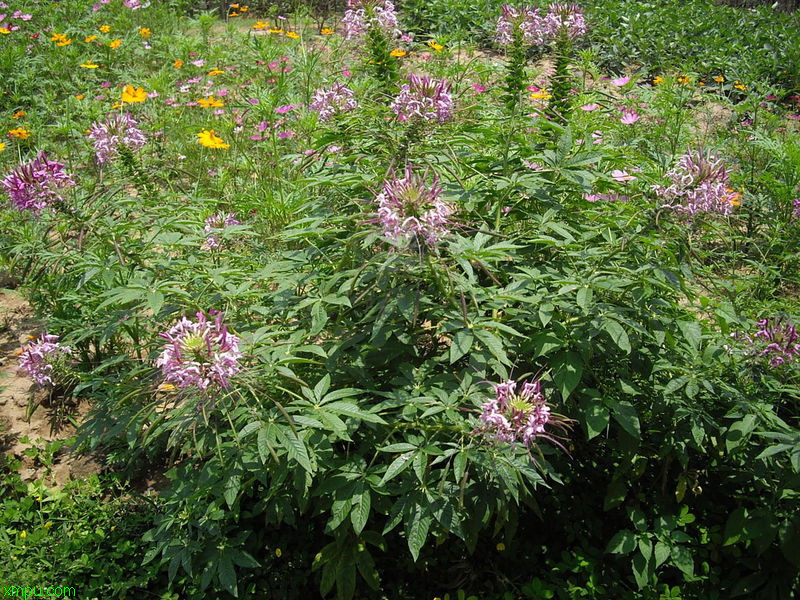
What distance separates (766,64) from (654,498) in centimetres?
539

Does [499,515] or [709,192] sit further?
[499,515]

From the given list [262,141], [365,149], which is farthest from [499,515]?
[262,141]

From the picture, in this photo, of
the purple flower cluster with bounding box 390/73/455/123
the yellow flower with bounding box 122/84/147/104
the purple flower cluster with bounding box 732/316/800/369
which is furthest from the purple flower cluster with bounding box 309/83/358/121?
the yellow flower with bounding box 122/84/147/104

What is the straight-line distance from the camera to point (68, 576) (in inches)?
96.7

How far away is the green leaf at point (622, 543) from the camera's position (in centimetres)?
225

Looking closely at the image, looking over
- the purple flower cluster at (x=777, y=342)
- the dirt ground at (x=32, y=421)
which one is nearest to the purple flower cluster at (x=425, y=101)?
the purple flower cluster at (x=777, y=342)

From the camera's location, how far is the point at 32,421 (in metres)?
3.12

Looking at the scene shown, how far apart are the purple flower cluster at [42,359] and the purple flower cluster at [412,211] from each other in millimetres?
1789

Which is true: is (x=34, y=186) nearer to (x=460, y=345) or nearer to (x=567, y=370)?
(x=460, y=345)

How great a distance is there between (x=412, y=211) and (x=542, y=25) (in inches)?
58.7

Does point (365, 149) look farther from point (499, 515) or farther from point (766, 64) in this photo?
point (766, 64)

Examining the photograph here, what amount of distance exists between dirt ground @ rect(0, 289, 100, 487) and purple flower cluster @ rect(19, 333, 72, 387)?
5.2 inches

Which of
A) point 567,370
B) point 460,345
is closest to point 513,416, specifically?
point 460,345

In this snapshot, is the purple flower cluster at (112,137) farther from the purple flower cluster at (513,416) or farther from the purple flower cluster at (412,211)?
the purple flower cluster at (513,416)
